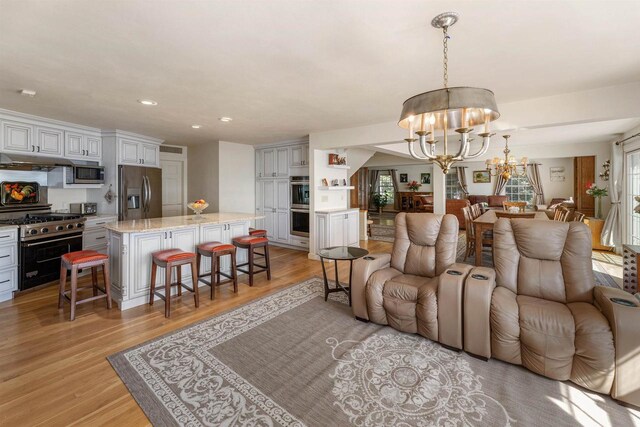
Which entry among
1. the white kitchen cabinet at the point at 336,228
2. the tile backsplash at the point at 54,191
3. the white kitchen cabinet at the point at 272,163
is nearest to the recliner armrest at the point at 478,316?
the white kitchen cabinet at the point at 336,228

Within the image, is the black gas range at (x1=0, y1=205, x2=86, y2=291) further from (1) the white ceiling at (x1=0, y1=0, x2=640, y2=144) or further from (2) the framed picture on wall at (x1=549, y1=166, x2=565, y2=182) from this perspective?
(2) the framed picture on wall at (x1=549, y1=166, x2=565, y2=182)

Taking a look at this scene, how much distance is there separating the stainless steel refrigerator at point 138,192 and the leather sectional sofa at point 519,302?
443cm

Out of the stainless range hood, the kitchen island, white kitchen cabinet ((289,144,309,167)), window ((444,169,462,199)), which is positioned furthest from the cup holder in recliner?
window ((444,169,462,199))

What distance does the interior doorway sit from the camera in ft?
22.2

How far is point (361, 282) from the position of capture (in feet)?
9.59

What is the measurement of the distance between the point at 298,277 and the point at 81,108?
12.1 ft

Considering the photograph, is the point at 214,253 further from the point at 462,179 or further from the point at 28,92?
the point at 462,179

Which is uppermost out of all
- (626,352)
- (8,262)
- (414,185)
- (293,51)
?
(293,51)

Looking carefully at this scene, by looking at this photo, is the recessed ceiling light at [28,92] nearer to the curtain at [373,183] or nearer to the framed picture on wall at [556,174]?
the curtain at [373,183]

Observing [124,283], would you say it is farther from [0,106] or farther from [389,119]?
[389,119]

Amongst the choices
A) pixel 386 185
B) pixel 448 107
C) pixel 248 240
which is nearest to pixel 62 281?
pixel 248 240

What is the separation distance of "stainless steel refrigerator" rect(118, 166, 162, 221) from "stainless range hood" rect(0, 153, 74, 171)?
79cm

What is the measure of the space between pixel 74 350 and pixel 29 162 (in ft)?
10.3

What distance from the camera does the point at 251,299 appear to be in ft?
11.8
